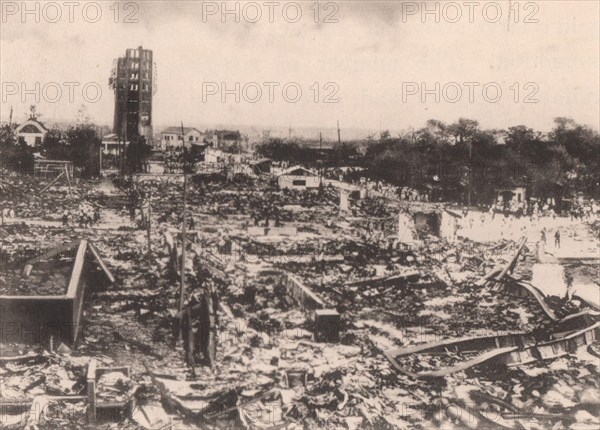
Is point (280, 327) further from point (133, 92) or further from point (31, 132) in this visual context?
point (31, 132)

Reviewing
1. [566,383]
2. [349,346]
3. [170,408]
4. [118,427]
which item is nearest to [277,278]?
[349,346]

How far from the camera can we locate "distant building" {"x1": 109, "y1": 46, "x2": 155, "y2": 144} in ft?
12.3

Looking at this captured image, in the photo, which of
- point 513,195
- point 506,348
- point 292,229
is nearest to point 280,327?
→ point 292,229

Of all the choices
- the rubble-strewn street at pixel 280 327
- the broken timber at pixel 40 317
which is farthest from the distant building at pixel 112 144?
the broken timber at pixel 40 317

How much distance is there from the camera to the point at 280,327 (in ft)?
12.6

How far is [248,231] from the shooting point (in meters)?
3.92

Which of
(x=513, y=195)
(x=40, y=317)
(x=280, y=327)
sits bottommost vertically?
(x=280, y=327)

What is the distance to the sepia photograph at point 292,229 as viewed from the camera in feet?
12.1

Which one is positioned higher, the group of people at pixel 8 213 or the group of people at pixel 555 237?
the group of people at pixel 8 213

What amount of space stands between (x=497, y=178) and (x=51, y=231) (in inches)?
116

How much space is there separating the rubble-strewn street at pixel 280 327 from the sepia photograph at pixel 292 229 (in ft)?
0.04

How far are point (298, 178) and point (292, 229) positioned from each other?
1.11 feet

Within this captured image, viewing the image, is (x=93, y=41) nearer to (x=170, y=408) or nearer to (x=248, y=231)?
(x=248, y=231)

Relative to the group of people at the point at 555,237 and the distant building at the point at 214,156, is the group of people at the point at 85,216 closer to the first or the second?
the distant building at the point at 214,156
